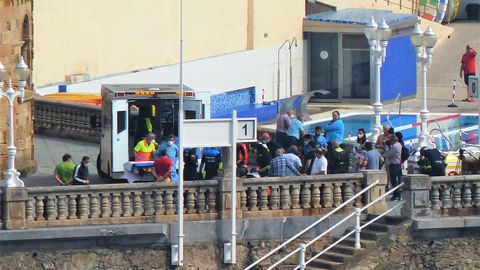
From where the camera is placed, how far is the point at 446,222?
3947 cm

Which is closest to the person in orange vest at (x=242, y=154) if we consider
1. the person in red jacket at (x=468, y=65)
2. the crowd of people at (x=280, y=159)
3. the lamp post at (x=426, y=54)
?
the crowd of people at (x=280, y=159)

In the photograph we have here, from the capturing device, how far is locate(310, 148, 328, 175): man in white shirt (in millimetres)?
40250

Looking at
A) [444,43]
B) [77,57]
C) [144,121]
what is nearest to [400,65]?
[444,43]

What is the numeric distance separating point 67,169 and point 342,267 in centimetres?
503

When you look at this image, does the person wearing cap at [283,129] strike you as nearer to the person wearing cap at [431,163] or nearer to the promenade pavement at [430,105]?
the promenade pavement at [430,105]

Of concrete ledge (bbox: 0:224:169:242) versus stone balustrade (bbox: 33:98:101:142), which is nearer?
concrete ledge (bbox: 0:224:169:242)

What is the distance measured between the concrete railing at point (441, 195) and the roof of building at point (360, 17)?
24.1 meters

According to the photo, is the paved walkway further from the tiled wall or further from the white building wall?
the tiled wall

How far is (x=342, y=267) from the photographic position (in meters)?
39.0

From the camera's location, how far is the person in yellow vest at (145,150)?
137ft

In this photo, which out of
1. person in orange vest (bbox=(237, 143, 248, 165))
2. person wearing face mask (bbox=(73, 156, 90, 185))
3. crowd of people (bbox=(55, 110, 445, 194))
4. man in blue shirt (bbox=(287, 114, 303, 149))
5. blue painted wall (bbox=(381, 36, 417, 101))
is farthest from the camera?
blue painted wall (bbox=(381, 36, 417, 101))

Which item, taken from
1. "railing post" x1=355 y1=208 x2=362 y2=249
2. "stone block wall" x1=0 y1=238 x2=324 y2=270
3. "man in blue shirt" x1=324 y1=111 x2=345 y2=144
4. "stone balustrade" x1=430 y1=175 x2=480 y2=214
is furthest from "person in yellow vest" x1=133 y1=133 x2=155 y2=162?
"stone balustrade" x1=430 y1=175 x2=480 y2=214

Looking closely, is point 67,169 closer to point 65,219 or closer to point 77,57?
point 65,219

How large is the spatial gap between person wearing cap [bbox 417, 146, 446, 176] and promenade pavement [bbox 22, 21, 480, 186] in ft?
20.4
